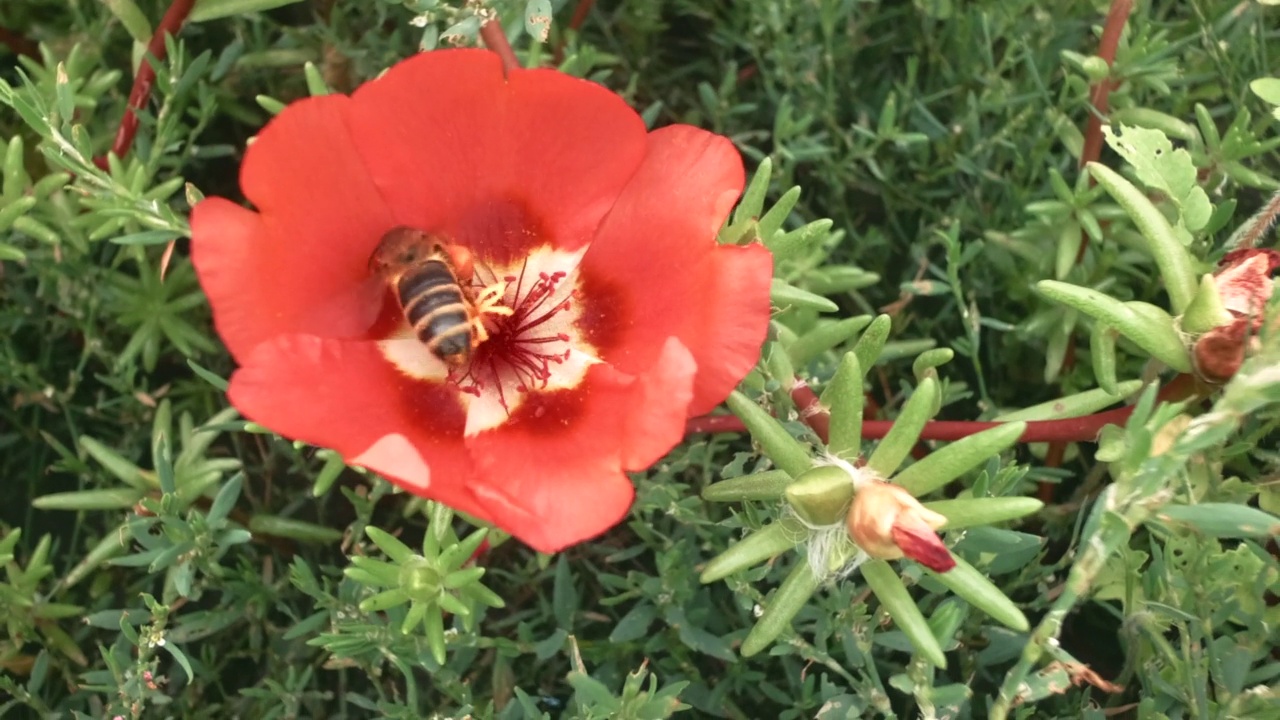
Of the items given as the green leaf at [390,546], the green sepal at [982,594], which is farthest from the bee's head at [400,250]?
the green sepal at [982,594]

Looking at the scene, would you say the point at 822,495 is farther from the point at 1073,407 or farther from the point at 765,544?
the point at 1073,407

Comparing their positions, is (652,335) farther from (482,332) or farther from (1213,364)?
(1213,364)

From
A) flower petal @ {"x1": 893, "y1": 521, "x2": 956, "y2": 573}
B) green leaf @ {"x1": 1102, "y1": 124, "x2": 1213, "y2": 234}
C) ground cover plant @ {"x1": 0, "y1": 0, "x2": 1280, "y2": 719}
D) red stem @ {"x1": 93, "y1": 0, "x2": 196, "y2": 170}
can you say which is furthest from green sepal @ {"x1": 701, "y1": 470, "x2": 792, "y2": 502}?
red stem @ {"x1": 93, "y1": 0, "x2": 196, "y2": 170}

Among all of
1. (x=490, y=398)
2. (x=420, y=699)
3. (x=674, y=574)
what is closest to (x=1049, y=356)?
(x=674, y=574)

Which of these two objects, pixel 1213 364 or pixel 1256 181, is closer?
pixel 1213 364

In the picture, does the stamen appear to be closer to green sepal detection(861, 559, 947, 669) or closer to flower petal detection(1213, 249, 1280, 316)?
green sepal detection(861, 559, 947, 669)

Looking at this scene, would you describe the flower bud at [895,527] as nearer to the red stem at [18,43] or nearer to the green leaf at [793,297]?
the green leaf at [793,297]
